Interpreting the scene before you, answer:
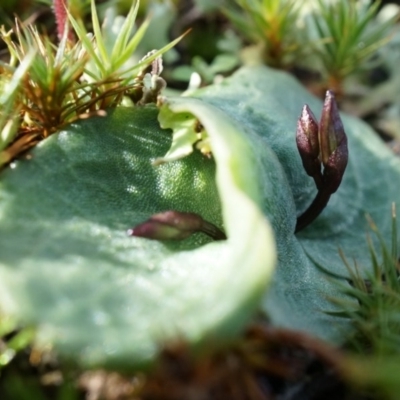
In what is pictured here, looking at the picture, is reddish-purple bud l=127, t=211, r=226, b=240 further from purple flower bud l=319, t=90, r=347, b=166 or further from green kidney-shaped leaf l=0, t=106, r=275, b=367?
purple flower bud l=319, t=90, r=347, b=166

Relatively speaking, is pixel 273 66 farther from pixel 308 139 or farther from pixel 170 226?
pixel 170 226

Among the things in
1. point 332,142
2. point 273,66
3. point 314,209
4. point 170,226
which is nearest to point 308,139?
point 332,142

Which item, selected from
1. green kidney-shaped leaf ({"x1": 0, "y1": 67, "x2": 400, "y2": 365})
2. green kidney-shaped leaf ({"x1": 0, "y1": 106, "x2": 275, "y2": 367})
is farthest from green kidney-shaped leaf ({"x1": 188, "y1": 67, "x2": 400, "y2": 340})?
green kidney-shaped leaf ({"x1": 0, "y1": 106, "x2": 275, "y2": 367})

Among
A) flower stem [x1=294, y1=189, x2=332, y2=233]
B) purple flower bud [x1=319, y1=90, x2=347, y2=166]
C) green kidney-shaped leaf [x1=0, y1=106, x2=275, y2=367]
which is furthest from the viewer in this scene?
flower stem [x1=294, y1=189, x2=332, y2=233]

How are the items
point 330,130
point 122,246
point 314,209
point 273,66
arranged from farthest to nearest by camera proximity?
point 273,66 → point 314,209 → point 330,130 → point 122,246

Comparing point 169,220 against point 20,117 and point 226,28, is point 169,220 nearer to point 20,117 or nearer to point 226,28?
point 20,117

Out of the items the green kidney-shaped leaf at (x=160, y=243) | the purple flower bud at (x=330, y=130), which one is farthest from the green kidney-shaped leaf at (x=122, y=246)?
the purple flower bud at (x=330, y=130)

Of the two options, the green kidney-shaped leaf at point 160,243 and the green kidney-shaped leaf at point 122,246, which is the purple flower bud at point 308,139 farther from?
the green kidney-shaped leaf at point 122,246
